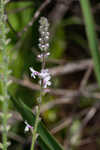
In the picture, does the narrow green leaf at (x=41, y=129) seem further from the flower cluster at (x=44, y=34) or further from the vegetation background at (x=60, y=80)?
the vegetation background at (x=60, y=80)

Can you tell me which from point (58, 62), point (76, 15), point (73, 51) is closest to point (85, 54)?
point (73, 51)

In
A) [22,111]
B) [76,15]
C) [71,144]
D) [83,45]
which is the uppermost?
[76,15]

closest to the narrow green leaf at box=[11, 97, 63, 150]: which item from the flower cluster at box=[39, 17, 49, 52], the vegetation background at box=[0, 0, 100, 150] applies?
the flower cluster at box=[39, 17, 49, 52]

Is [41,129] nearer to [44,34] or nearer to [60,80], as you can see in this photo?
[44,34]

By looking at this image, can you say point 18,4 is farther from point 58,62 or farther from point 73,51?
point 73,51

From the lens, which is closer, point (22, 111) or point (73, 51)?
point (22, 111)

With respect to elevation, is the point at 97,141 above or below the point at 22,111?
above

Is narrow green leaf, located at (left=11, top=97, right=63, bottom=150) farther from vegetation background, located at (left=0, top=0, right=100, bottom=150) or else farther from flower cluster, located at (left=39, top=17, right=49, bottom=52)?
vegetation background, located at (left=0, top=0, right=100, bottom=150)
